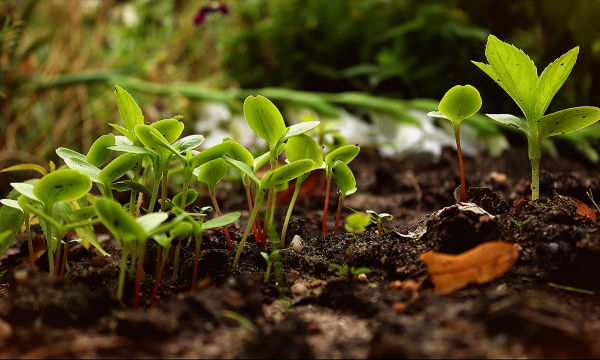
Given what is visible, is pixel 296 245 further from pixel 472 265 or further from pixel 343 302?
pixel 472 265

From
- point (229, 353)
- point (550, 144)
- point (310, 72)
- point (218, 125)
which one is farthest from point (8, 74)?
point (550, 144)

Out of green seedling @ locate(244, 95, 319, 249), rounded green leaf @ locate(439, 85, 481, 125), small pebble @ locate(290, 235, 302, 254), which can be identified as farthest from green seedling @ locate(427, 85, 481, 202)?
small pebble @ locate(290, 235, 302, 254)

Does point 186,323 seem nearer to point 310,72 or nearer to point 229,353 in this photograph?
point 229,353

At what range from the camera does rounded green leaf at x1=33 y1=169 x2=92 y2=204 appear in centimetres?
54

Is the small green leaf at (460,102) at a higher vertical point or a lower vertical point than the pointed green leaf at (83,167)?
higher

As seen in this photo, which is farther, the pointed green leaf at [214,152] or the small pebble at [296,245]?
the small pebble at [296,245]

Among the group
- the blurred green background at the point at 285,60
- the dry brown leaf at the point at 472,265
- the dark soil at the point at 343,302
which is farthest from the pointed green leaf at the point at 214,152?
the blurred green background at the point at 285,60

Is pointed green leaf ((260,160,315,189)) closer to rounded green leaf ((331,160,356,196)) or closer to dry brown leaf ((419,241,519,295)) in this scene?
rounded green leaf ((331,160,356,196))

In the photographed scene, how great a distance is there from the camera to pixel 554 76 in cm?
66

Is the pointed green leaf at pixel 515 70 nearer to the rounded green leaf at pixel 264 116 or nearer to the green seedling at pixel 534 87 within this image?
the green seedling at pixel 534 87

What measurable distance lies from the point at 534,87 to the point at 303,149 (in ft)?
1.29

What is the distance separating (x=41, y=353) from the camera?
1.43ft

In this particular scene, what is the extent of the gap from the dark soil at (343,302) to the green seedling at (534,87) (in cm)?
12

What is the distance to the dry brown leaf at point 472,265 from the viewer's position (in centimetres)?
55
